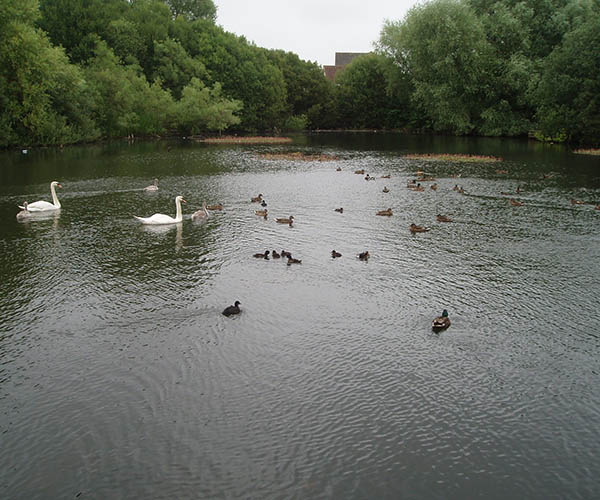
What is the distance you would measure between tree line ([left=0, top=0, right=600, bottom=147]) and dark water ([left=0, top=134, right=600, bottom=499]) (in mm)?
39206

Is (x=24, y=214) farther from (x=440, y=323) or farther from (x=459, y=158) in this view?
Answer: (x=459, y=158)

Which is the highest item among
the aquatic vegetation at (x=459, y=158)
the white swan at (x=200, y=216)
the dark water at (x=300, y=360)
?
the aquatic vegetation at (x=459, y=158)

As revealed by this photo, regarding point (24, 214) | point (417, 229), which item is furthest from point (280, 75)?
point (417, 229)

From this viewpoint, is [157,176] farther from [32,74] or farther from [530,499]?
[530,499]

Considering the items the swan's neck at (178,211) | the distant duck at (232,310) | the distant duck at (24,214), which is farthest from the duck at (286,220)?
the distant duck at (24,214)

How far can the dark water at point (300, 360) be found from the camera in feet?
28.3

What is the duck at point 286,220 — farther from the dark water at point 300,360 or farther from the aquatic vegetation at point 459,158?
the aquatic vegetation at point 459,158

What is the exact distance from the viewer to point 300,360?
12016 mm

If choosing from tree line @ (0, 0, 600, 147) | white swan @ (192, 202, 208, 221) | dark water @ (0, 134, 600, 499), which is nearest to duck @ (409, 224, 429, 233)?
dark water @ (0, 134, 600, 499)

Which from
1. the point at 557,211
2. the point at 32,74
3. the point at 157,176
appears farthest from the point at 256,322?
the point at 32,74

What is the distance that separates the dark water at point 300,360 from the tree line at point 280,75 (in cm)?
3921

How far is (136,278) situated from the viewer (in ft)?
55.7

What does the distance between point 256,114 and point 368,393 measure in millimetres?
95582

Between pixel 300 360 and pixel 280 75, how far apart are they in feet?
330
